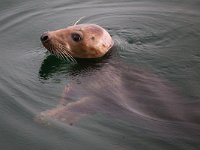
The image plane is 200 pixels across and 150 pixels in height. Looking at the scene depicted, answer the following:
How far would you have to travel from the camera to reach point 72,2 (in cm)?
1137

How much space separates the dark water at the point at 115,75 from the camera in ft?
20.9

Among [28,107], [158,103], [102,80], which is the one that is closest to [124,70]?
[102,80]

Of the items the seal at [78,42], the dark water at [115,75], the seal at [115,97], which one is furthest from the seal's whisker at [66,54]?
the seal at [115,97]

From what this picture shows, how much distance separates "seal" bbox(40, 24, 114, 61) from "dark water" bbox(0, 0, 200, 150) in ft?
0.75

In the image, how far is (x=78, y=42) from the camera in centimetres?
831

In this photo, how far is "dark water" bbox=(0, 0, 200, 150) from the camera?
6.36m

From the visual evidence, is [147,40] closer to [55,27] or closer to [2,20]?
[55,27]

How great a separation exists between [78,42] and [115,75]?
0.94m

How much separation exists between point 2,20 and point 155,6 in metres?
3.41

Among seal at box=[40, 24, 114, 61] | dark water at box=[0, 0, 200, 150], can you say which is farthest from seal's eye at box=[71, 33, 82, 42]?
dark water at box=[0, 0, 200, 150]

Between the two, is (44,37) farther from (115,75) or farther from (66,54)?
(115,75)

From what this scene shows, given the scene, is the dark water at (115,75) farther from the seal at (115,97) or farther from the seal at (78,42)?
the seal at (78,42)

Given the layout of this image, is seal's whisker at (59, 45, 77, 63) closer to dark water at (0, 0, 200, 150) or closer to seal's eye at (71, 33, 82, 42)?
dark water at (0, 0, 200, 150)

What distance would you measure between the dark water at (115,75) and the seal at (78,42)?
23 cm
